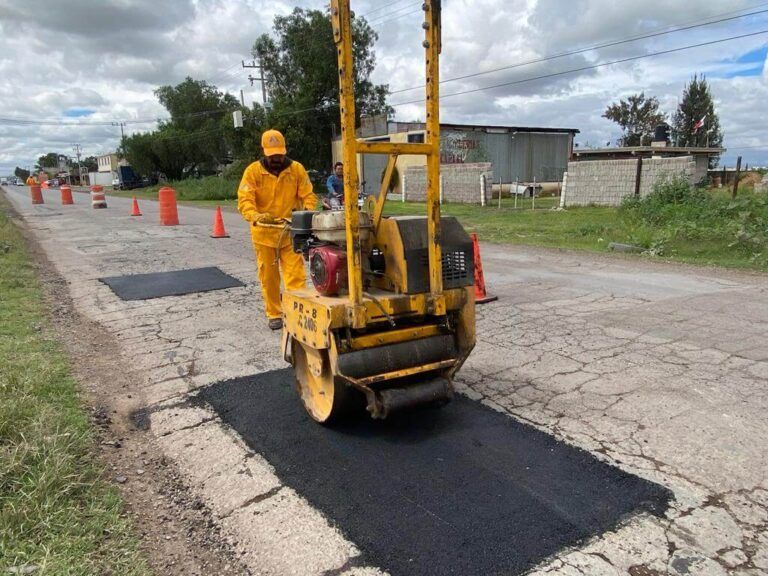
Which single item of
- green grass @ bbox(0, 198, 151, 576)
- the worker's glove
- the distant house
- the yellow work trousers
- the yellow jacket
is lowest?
green grass @ bbox(0, 198, 151, 576)

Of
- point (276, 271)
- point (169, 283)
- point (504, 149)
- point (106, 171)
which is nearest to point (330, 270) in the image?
point (276, 271)

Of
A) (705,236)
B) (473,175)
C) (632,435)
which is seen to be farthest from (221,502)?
(473,175)

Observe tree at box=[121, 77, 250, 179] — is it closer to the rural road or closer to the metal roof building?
the metal roof building

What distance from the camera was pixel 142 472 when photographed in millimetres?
3109

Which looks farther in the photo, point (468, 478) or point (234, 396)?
point (234, 396)

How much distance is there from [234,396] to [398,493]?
1.75 m

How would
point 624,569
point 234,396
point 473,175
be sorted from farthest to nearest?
point 473,175 → point 234,396 → point 624,569

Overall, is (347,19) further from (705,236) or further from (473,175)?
(473,175)

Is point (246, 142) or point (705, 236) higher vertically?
point (246, 142)

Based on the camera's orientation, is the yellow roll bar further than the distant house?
No

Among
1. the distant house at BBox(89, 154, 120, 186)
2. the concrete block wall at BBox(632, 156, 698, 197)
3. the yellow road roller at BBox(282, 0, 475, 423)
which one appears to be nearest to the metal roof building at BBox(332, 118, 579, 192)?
the concrete block wall at BBox(632, 156, 698, 197)

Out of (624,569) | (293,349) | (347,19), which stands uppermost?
(347,19)

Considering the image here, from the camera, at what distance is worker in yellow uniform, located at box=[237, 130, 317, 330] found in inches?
206

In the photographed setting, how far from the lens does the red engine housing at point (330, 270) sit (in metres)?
3.35
